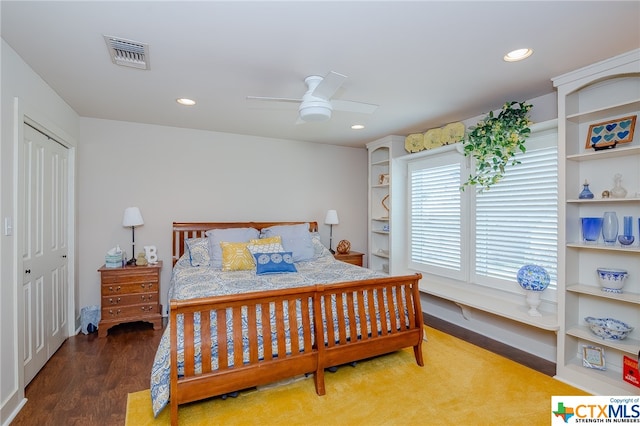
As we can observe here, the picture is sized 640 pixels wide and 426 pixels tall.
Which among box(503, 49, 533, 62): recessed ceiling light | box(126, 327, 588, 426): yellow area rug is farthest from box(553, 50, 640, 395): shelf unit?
box(503, 49, 533, 62): recessed ceiling light

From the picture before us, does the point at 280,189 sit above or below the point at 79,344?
above

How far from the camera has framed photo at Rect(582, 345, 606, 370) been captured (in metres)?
2.45

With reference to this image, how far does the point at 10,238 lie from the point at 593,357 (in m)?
4.33

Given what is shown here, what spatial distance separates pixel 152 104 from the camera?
3.25 meters

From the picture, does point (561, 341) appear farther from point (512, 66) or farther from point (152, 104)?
point (152, 104)

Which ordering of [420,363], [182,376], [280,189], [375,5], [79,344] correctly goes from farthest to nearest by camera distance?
[280,189]
[79,344]
[420,363]
[182,376]
[375,5]

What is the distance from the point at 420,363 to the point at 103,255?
371 cm

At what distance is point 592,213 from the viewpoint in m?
2.62

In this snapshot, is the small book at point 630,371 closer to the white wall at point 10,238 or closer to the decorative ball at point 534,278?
the decorative ball at point 534,278

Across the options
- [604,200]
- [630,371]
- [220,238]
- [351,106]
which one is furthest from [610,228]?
[220,238]

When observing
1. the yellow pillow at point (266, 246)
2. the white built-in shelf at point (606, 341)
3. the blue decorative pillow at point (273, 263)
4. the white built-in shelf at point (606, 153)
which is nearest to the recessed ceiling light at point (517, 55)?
the white built-in shelf at point (606, 153)

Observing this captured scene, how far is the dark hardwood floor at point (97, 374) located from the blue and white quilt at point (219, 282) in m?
0.42

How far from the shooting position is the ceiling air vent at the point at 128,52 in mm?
2049

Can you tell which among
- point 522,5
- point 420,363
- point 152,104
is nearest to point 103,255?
point 152,104
